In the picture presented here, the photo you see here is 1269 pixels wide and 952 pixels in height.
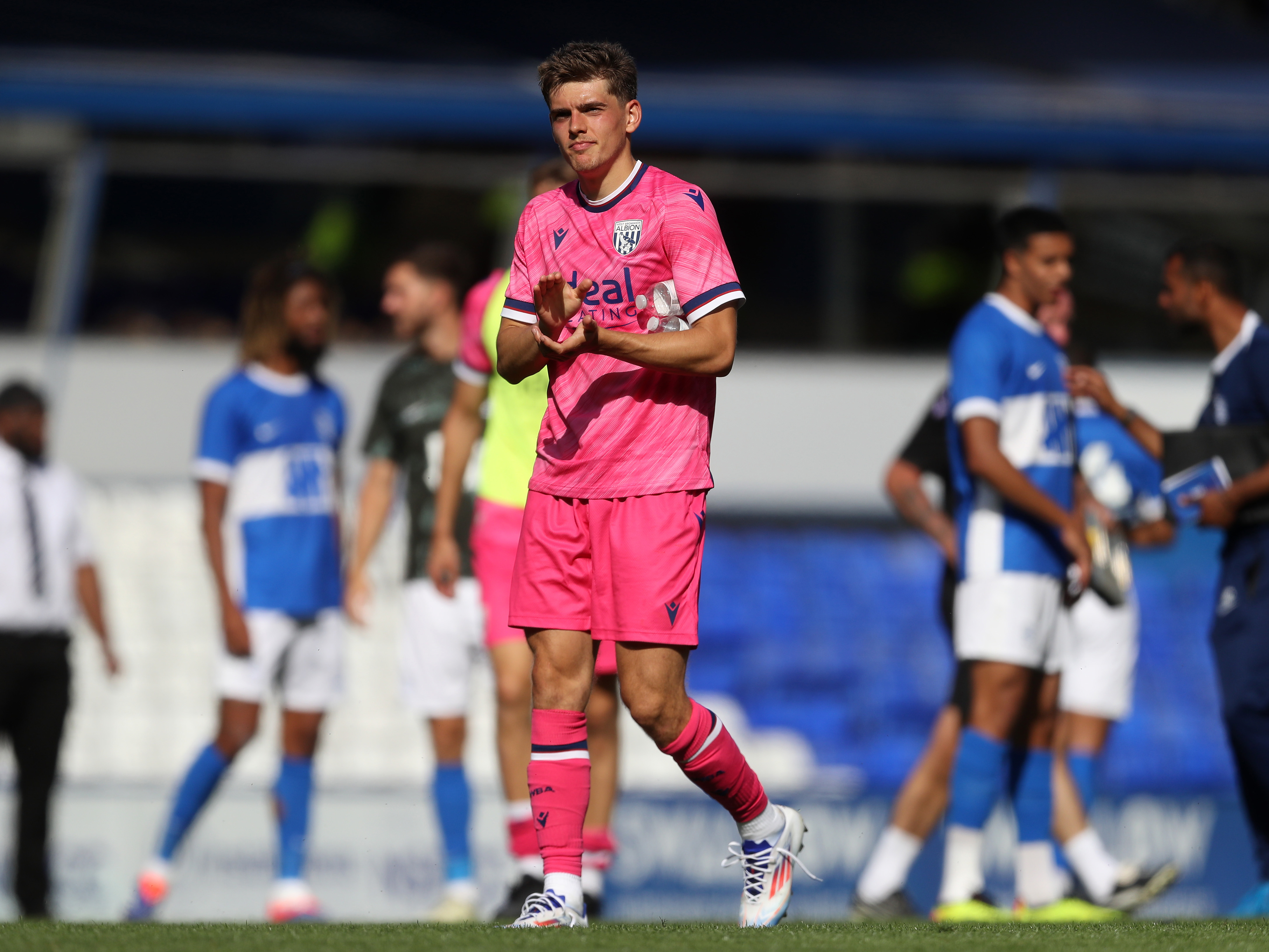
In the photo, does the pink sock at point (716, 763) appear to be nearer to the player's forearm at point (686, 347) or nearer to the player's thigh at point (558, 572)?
the player's thigh at point (558, 572)

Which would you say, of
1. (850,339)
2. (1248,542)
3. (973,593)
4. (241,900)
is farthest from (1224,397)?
(850,339)

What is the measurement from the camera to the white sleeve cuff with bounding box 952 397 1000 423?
18.9ft

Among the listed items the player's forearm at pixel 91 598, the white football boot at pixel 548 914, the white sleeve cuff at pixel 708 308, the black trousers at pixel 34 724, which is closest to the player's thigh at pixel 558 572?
the white sleeve cuff at pixel 708 308

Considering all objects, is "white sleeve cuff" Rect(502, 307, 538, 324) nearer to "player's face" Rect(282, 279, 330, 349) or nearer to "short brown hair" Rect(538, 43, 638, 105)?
"short brown hair" Rect(538, 43, 638, 105)

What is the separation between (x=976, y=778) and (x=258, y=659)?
9.04 feet

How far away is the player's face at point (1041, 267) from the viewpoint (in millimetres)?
6031

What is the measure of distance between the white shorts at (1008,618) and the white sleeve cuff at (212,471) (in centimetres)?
287

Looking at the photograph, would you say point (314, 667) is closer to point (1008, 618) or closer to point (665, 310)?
point (1008, 618)

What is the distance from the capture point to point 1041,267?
6.04 meters

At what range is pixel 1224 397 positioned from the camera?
6.04 m

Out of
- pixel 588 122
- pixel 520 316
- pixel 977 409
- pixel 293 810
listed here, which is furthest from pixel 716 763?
pixel 293 810

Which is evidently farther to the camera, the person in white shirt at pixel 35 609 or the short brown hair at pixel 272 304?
the person in white shirt at pixel 35 609

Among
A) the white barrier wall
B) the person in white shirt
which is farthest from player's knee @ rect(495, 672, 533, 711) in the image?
the white barrier wall

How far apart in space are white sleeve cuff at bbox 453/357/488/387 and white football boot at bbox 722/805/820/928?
2.05 metres
